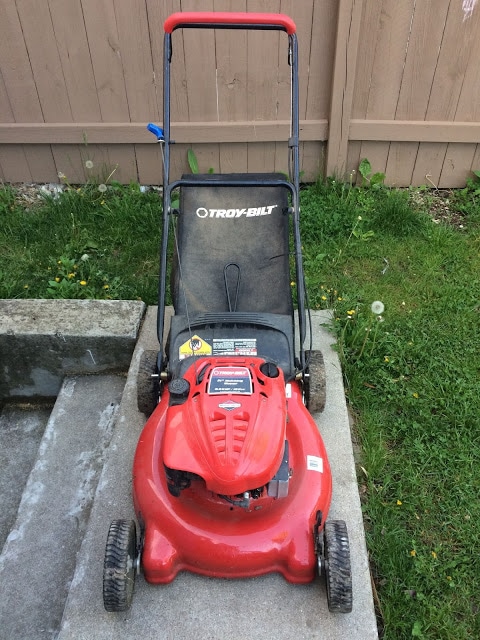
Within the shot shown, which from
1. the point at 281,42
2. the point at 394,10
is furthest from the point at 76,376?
the point at 394,10

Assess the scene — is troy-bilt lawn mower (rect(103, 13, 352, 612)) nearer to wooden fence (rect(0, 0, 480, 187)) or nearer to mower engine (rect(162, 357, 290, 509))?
mower engine (rect(162, 357, 290, 509))

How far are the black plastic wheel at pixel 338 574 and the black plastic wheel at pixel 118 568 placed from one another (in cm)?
63

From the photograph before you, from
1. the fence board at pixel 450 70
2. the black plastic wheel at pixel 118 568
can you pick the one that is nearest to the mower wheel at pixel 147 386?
the black plastic wheel at pixel 118 568

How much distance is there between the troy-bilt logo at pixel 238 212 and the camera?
8.98ft

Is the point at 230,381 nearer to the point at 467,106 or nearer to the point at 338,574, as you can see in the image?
the point at 338,574

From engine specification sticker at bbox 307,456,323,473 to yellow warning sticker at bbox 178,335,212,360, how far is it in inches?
22.0

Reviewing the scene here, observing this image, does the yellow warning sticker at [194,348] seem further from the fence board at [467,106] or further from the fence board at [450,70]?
the fence board at [467,106]

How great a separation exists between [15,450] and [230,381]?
1.68 metres

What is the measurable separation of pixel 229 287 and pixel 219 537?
1.20 meters

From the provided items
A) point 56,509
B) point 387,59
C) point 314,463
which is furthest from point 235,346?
point 387,59

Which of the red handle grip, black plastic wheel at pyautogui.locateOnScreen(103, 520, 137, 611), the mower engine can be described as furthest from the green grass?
the red handle grip

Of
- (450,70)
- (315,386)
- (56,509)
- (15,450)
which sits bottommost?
(15,450)

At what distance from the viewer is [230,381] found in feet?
5.97

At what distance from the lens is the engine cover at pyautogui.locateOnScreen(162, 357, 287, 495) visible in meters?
1.59
